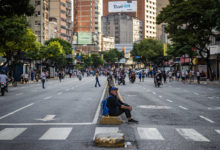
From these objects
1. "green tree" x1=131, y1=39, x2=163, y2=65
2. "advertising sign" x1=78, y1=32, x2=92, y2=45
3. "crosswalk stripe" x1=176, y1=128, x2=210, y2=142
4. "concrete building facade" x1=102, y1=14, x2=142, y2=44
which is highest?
"concrete building facade" x1=102, y1=14, x2=142, y2=44

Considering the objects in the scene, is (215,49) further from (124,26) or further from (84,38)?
(124,26)

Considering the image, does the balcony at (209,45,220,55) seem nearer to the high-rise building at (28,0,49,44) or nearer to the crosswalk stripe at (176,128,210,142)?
the crosswalk stripe at (176,128,210,142)

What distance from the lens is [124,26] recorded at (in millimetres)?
194625

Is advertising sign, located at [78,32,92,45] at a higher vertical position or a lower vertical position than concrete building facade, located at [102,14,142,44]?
lower

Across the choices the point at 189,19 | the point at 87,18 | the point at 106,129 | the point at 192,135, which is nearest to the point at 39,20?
the point at 189,19

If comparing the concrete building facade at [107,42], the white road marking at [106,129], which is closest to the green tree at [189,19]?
the white road marking at [106,129]

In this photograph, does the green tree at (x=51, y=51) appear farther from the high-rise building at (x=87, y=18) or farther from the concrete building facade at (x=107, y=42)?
the concrete building facade at (x=107, y=42)

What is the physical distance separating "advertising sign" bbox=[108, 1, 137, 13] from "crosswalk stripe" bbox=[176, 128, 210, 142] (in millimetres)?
187852

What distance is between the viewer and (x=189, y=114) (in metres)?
14.4

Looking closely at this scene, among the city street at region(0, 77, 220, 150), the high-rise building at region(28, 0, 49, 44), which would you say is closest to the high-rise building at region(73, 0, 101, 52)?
the high-rise building at region(28, 0, 49, 44)

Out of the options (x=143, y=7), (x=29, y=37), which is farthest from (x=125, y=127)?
(x=143, y=7)

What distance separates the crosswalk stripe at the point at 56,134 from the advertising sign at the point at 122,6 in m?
188

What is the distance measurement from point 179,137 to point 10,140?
432 centimetres

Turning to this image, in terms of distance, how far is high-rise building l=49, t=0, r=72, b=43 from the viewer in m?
127
